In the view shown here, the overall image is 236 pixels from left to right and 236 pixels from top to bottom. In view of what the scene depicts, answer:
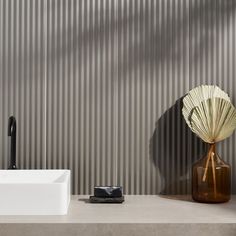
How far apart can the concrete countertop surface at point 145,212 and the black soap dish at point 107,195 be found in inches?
1.3

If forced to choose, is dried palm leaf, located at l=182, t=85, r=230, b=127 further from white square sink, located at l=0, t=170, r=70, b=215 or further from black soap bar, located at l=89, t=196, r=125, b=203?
white square sink, located at l=0, t=170, r=70, b=215

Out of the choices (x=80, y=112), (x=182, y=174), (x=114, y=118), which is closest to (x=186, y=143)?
(x=182, y=174)

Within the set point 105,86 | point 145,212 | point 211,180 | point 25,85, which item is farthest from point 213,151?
point 25,85

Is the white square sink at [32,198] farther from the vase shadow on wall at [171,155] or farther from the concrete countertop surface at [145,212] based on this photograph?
the vase shadow on wall at [171,155]

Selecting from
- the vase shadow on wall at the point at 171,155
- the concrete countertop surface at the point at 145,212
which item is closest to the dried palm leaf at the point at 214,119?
the vase shadow on wall at the point at 171,155

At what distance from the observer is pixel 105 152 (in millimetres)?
2291

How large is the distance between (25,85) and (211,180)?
959 mm

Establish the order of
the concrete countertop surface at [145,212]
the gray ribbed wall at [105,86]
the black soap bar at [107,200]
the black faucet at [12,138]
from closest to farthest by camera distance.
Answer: the concrete countertop surface at [145,212] < the black soap bar at [107,200] < the black faucet at [12,138] < the gray ribbed wall at [105,86]

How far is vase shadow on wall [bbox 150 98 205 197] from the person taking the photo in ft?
7.53

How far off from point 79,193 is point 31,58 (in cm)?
67

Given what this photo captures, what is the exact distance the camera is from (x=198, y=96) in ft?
7.15

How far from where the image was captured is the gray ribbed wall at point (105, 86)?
2291 mm

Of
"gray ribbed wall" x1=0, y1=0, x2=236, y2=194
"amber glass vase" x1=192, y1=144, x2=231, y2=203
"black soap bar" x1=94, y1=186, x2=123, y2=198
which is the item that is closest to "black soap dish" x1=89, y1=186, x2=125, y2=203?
"black soap bar" x1=94, y1=186, x2=123, y2=198

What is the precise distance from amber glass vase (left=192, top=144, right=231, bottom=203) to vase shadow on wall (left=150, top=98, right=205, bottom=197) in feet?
0.59
